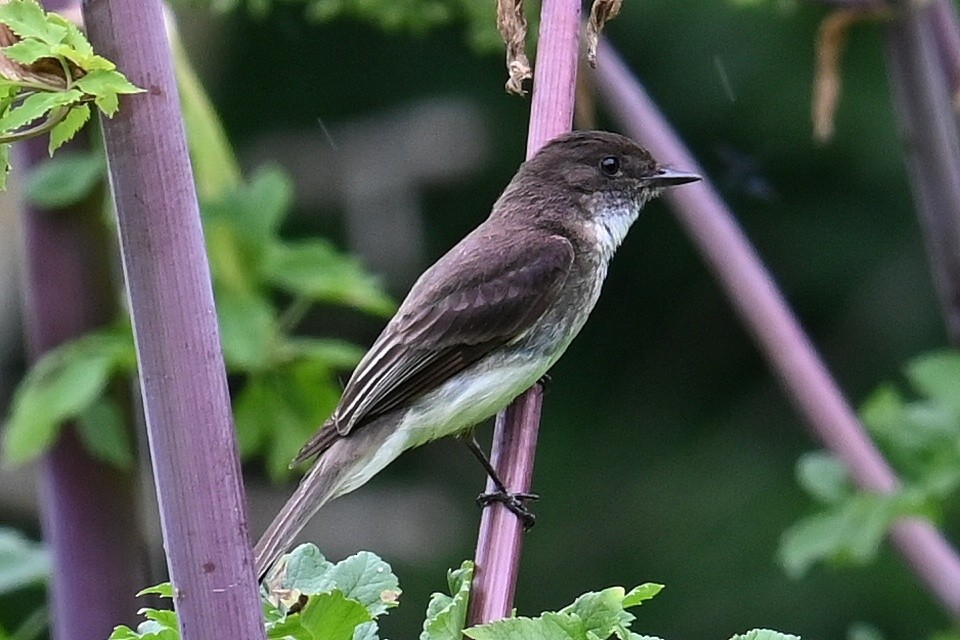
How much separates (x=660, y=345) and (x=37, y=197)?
5.55m

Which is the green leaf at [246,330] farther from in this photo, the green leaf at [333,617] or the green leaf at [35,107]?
the green leaf at [35,107]

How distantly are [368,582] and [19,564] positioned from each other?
149cm

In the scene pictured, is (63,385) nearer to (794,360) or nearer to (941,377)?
(794,360)

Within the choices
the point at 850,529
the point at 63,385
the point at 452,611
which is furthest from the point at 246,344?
the point at 452,611

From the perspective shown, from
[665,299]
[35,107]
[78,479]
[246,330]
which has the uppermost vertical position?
[665,299]

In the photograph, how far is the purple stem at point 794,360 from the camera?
11.3ft

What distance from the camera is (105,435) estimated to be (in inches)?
129

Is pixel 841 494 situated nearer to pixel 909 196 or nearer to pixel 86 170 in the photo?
pixel 86 170

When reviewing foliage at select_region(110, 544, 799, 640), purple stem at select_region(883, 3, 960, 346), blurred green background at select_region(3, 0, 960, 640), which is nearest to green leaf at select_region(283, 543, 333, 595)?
foliage at select_region(110, 544, 799, 640)

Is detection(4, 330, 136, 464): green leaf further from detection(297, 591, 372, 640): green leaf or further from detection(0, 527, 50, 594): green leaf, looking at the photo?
detection(297, 591, 372, 640): green leaf

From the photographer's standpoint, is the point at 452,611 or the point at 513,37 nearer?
the point at 452,611

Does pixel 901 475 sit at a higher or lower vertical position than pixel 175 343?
higher

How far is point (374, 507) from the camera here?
752 cm

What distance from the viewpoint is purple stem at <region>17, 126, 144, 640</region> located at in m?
3.13
